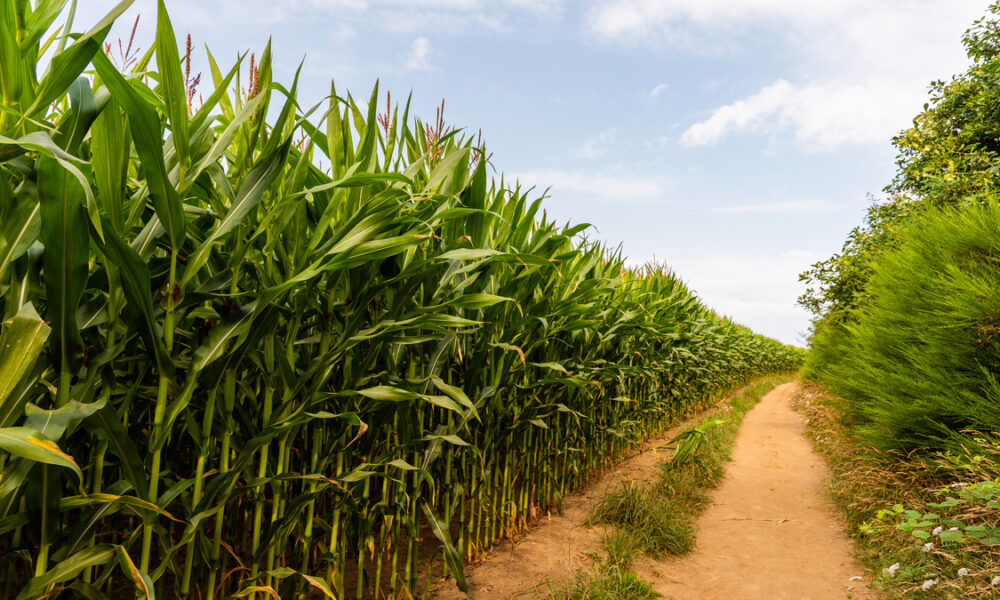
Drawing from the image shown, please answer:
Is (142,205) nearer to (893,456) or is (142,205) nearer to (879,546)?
(879,546)

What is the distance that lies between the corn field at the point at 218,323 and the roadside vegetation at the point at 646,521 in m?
0.68

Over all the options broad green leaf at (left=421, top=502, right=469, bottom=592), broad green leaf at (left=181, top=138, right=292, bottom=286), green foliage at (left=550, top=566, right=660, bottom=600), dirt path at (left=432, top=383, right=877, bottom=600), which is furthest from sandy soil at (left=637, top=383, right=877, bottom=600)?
broad green leaf at (left=181, top=138, right=292, bottom=286)

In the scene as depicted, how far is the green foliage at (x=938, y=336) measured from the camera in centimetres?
330

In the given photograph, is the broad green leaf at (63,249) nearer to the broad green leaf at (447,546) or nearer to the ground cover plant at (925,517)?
the broad green leaf at (447,546)

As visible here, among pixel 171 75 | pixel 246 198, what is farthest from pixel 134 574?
pixel 171 75

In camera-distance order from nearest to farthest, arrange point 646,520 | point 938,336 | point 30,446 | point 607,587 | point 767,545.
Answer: point 30,446 < point 607,587 < point 646,520 < point 767,545 < point 938,336

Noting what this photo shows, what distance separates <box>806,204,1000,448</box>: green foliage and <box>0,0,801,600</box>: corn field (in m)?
2.81

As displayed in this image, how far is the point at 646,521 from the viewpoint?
10.2 ft

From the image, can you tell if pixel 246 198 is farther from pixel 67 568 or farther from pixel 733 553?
pixel 733 553

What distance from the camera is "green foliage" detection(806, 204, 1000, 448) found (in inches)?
130

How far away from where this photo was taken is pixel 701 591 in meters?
2.65

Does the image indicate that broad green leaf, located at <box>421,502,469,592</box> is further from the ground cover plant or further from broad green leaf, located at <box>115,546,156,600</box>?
the ground cover plant

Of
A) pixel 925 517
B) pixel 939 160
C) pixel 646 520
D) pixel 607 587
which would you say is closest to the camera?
pixel 607 587

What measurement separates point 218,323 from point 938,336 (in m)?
4.57
